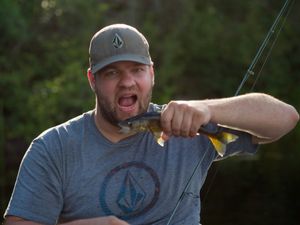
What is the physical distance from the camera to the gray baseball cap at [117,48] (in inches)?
129

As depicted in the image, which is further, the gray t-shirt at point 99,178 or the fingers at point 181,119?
the gray t-shirt at point 99,178

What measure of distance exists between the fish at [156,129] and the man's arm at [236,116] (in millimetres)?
43

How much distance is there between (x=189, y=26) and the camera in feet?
67.8

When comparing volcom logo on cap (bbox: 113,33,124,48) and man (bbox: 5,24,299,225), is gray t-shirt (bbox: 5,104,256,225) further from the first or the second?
volcom logo on cap (bbox: 113,33,124,48)

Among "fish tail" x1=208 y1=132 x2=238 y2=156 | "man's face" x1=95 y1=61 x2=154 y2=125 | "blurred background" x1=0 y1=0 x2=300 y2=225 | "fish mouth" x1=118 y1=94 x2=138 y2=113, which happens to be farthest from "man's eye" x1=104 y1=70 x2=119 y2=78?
"blurred background" x1=0 y1=0 x2=300 y2=225

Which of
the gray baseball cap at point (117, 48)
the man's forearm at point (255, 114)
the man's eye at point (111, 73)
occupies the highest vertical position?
the gray baseball cap at point (117, 48)

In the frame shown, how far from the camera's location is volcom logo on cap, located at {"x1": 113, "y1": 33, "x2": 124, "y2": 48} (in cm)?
327

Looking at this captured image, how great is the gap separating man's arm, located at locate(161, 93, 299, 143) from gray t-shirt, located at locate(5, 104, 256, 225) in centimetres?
15

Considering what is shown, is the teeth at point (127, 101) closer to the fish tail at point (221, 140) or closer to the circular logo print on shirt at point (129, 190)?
the circular logo print on shirt at point (129, 190)

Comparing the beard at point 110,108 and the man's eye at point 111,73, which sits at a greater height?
the man's eye at point 111,73

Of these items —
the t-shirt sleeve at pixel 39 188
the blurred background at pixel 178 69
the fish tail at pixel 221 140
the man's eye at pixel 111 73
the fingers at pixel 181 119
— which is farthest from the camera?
the blurred background at pixel 178 69

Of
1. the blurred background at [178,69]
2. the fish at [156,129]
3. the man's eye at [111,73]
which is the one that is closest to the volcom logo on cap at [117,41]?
the man's eye at [111,73]

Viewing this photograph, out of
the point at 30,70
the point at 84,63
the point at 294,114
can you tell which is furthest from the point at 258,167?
the point at 294,114

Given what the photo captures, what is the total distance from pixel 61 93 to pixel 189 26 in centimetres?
593
